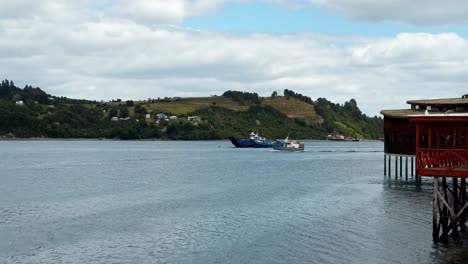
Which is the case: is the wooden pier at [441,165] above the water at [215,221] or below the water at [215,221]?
above

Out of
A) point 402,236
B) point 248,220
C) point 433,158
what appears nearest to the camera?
point 433,158

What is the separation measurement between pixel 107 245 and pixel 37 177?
185 feet

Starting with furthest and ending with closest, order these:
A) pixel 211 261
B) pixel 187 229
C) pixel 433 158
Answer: pixel 187 229
pixel 433 158
pixel 211 261

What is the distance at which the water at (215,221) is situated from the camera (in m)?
36.6

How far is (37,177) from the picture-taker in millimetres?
91938

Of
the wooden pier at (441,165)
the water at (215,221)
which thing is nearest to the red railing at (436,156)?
the wooden pier at (441,165)

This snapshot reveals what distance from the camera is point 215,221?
48969 millimetres

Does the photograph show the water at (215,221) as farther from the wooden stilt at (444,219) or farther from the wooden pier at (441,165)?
the wooden pier at (441,165)

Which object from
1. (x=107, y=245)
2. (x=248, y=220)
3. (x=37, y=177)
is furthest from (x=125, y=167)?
(x=107, y=245)

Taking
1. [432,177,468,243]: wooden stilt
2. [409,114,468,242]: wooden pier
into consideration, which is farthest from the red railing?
[432,177,468,243]: wooden stilt

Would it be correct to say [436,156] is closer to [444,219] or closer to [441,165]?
[441,165]

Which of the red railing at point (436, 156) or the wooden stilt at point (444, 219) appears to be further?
the red railing at point (436, 156)

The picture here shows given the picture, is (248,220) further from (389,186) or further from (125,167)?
(125,167)

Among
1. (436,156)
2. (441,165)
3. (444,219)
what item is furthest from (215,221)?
(436,156)
